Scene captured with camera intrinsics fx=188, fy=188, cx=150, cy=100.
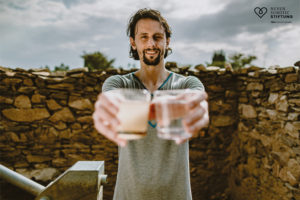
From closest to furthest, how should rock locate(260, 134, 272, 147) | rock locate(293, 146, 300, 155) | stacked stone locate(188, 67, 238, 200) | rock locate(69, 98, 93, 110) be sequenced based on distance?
rock locate(293, 146, 300, 155) → rock locate(260, 134, 272, 147) → rock locate(69, 98, 93, 110) → stacked stone locate(188, 67, 238, 200)

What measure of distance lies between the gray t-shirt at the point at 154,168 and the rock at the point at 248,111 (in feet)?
9.81

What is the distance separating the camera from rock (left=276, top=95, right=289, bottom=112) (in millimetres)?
3112

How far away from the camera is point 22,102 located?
4051mm

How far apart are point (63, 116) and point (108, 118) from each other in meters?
3.75

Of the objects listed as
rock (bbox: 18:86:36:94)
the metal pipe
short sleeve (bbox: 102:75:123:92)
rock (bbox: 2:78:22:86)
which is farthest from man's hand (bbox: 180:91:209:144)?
rock (bbox: 2:78:22:86)

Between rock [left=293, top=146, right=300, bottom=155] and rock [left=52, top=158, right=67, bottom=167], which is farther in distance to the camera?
rock [left=52, top=158, right=67, bottom=167]

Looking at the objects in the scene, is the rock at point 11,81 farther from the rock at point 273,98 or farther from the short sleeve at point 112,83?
the rock at point 273,98

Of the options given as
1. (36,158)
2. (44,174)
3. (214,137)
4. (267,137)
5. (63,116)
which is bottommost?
(44,174)

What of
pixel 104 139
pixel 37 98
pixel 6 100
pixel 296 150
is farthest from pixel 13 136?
pixel 296 150

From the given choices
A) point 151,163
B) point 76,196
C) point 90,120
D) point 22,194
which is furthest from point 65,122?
point 151,163

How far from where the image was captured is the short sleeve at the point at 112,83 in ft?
4.86

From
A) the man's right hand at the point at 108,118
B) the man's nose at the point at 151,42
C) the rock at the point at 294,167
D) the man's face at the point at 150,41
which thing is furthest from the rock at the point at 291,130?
the man's right hand at the point at 108,118

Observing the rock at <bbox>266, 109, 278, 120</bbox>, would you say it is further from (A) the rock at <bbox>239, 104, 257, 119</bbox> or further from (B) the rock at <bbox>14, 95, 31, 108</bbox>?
(B) the rock at <bbox>14, 95, 31, 108</bbox>

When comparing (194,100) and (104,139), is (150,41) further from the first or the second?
(104,139)
